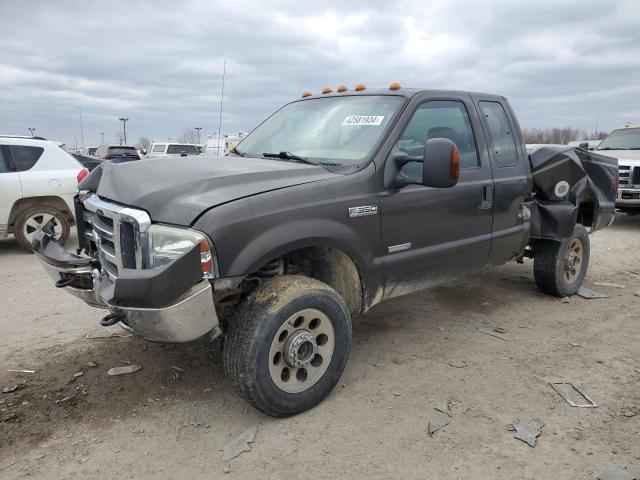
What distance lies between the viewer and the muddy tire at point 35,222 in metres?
7.42

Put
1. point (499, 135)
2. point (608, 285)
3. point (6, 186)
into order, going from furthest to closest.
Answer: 1. point (6, 186)
2. point (608, 285)
3. point (499, 135)

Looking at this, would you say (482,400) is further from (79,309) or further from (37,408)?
(79,309)

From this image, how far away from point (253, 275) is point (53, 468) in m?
1.44

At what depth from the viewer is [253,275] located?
123 inches

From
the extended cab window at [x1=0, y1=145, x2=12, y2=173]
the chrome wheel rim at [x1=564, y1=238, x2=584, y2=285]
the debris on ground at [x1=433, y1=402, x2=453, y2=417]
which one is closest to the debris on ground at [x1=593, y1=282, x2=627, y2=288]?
the chrome wheel rim at [x1=564, y1=238, x2=584, y2=285]

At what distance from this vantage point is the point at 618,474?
2.54 metres

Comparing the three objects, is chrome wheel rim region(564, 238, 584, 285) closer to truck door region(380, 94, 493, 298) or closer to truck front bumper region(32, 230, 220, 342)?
truck door region(380, 94, 493, 298)

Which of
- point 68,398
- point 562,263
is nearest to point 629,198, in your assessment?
point 562,263

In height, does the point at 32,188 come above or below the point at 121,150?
below

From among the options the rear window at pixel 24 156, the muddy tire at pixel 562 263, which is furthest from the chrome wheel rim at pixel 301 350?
the rear window at pixel 24 156

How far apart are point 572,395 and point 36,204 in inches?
287

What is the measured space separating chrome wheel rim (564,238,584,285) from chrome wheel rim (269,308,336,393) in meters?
3.27

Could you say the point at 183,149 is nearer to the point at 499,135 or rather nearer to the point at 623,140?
the point at 623,140

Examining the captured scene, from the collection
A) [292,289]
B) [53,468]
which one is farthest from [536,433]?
[53,468]
